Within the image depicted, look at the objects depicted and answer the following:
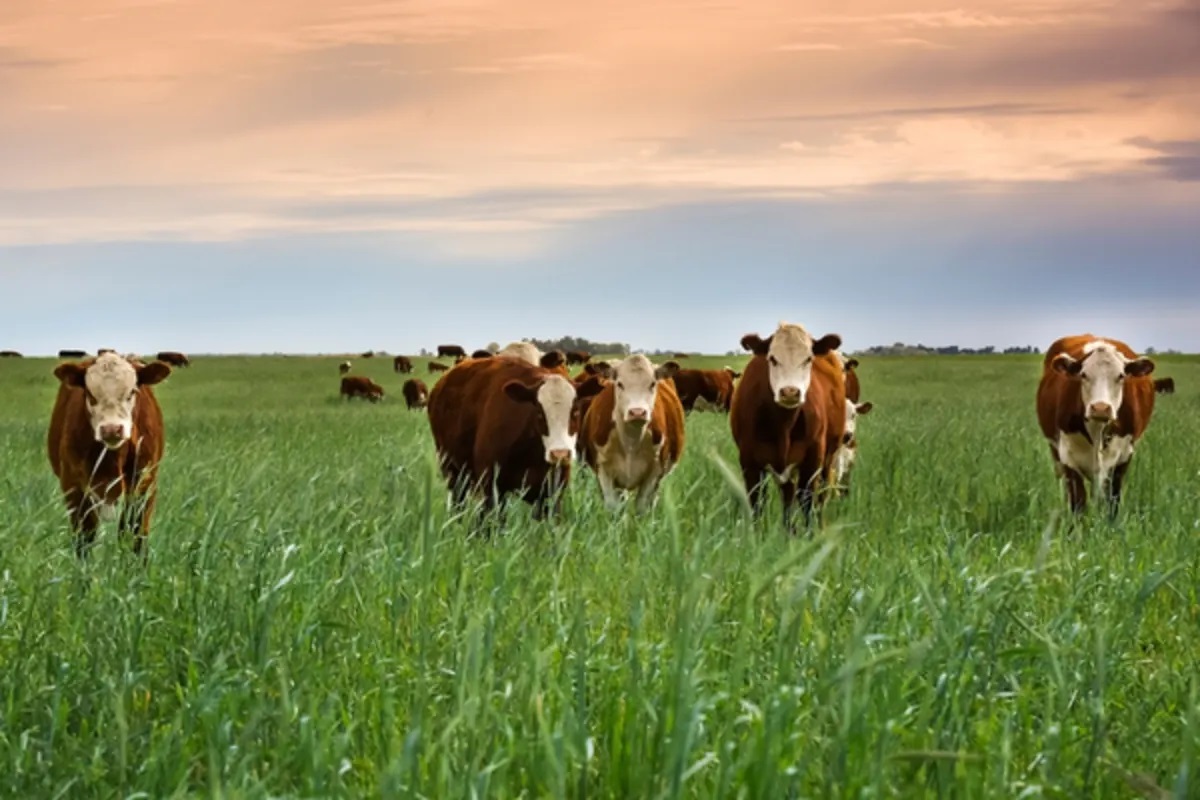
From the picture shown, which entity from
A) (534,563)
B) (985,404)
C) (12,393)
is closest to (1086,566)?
(534,563)

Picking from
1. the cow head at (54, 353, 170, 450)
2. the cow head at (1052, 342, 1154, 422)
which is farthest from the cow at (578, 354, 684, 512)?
the cow head at (54, 353, 170, 450)

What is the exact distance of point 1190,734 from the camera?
2617mm

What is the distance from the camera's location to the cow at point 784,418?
11469 mm

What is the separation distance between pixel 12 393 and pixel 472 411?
34.6 meters

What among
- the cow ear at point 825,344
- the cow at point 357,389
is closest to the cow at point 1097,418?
the cow ear at point 825,344

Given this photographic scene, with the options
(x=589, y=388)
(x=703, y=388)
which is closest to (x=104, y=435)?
(x=589, y=388)

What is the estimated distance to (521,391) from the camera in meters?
10.4

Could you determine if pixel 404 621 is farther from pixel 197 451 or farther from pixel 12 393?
pixel 12 393

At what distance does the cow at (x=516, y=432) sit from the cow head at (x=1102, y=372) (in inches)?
170

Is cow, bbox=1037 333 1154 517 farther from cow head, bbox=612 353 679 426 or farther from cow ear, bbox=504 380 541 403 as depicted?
cow ear, bbox=504 380 541 403

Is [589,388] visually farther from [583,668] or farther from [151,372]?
[583,668]

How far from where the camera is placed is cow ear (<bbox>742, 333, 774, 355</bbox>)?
11.6 metres

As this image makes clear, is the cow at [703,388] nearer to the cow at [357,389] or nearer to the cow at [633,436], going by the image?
the cow at [357,389]

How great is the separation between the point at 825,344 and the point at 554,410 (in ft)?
9.02
